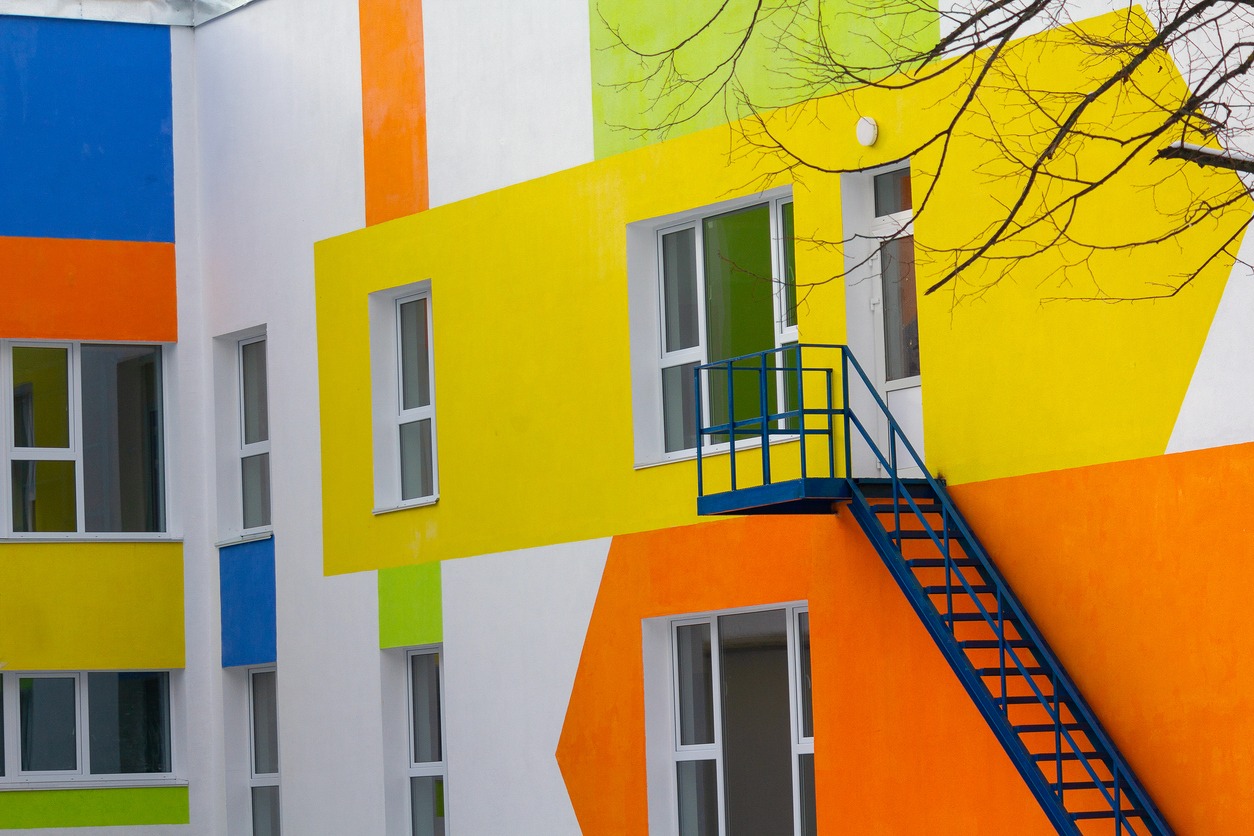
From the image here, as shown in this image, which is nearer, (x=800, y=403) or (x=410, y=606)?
(x=800, y=403)

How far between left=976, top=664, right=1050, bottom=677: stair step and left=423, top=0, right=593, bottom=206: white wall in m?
5.04

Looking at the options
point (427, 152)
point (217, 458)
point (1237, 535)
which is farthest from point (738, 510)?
point (217, 458)

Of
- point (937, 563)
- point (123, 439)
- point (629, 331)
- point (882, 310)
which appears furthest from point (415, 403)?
point (937, 563)

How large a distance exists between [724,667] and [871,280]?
279cm

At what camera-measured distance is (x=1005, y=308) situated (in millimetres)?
11367

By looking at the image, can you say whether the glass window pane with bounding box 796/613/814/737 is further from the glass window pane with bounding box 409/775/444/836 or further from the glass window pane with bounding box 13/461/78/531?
the glass window pane with bounding box 13/461/78/531

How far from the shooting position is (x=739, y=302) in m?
13.2

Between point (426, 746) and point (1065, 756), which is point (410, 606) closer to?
point (426, 746)

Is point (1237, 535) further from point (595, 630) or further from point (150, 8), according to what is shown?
point (150, 8)

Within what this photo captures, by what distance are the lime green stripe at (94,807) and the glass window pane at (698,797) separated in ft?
17.9

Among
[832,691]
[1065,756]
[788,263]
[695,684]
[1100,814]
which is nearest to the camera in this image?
[1100,814]

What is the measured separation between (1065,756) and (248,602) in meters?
8.35

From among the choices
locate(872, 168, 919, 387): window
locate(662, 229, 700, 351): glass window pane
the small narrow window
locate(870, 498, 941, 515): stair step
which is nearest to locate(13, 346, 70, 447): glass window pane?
the small narrow window

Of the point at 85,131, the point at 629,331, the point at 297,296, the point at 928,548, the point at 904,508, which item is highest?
the point at 85,131
